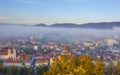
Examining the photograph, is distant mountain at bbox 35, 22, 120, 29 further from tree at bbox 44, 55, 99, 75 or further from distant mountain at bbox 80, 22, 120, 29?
tree at bbox 44, 55, 99, 75

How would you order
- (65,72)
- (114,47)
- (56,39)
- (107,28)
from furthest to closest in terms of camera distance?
(107,28) → (56,39) → (114,47) → (65,72)

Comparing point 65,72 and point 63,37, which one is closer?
point 65,72

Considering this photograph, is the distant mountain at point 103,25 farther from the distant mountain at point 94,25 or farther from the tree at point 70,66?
the tree at point 70,66

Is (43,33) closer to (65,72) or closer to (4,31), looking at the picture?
(4,31)

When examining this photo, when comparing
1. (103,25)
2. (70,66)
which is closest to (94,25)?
(103,25)

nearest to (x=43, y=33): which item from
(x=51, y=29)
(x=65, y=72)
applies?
(x=51, y=29)

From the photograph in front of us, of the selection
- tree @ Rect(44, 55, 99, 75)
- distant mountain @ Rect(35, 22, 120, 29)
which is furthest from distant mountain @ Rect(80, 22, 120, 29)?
tree @ Rect(44, 55, 99, 75)

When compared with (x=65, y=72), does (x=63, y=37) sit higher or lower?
lower

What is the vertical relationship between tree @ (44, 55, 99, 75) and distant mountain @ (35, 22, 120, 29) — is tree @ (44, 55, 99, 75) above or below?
above

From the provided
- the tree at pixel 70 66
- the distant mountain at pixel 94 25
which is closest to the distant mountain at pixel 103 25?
the distant mountain at pixel 94 25

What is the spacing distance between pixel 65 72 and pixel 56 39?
182 feet

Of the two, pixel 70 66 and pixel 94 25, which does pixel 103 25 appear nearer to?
pixel 94 25

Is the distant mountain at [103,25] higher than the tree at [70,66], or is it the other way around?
the tree at [70,66]

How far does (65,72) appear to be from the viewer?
11.1 meters
